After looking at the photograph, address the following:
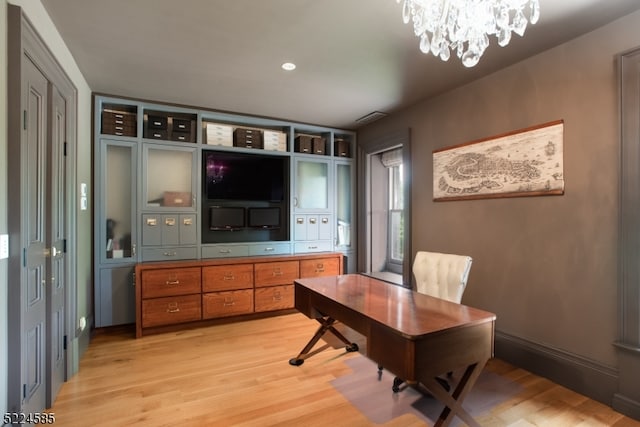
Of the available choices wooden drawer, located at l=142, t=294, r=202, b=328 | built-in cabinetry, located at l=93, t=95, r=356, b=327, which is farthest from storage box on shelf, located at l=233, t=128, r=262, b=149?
wooden drawer, located at l=142, t=294, r=202, b=328

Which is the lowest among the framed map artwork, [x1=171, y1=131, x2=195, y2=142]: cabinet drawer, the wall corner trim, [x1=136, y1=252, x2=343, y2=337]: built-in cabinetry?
the wall corner trim

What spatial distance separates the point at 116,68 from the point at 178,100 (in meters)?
0.83

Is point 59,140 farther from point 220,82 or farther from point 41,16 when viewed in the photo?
point 220,82

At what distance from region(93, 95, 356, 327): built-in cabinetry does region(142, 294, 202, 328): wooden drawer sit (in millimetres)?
115

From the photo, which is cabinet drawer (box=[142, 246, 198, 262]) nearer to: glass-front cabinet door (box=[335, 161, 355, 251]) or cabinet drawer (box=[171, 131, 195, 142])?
cabinet drawer (box=[171, 131, 195, 142])

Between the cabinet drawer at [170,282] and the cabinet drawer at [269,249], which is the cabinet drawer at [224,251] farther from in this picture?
the cabinet drawer at [170,282]

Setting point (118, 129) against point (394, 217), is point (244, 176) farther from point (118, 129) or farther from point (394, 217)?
point (394, 217)

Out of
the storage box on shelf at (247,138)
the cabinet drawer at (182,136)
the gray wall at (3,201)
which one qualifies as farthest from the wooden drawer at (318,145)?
the gray wall at (3,201)

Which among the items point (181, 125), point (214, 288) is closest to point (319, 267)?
point (214, 288)

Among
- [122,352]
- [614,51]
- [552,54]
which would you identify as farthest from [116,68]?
[614,51]

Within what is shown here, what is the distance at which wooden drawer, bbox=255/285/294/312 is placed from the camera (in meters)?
3.91

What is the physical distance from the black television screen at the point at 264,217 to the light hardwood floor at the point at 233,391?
5.20 ft

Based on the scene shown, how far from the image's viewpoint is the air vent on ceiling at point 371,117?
13.6 ft

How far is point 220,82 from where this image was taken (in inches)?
125
